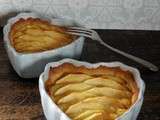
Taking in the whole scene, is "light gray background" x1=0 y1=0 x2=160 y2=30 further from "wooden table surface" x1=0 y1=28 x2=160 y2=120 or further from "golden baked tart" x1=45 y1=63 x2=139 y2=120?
"golden baked tart" x1=45 y1=63 x2=139 y2=120

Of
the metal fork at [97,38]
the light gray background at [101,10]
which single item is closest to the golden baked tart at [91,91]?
the metal fork at [97,38]

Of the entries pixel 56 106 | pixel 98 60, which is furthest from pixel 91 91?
pixel 98 60

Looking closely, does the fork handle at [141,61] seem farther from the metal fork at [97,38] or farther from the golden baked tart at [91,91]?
the golden baked tart at [91,91]

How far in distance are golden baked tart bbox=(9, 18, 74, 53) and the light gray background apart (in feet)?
0.29

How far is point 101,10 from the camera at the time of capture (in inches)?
35.8

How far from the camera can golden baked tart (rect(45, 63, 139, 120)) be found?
0.62 meters

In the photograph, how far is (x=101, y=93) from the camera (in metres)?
0.66

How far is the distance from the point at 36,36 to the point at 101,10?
0.21m

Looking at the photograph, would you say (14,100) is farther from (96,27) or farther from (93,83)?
(96,27)

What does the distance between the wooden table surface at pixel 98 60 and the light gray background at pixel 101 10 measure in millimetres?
23

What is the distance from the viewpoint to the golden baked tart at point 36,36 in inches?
29.7

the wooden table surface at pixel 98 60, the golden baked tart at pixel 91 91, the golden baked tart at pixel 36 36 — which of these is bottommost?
the wooden table surface at pixel 98 60

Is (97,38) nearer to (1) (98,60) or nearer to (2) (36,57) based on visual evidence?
(1) (98,60)

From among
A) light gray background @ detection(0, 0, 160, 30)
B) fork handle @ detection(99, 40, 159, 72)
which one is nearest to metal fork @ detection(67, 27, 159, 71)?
fork handle @ detection(99, 40, 159, 72)
